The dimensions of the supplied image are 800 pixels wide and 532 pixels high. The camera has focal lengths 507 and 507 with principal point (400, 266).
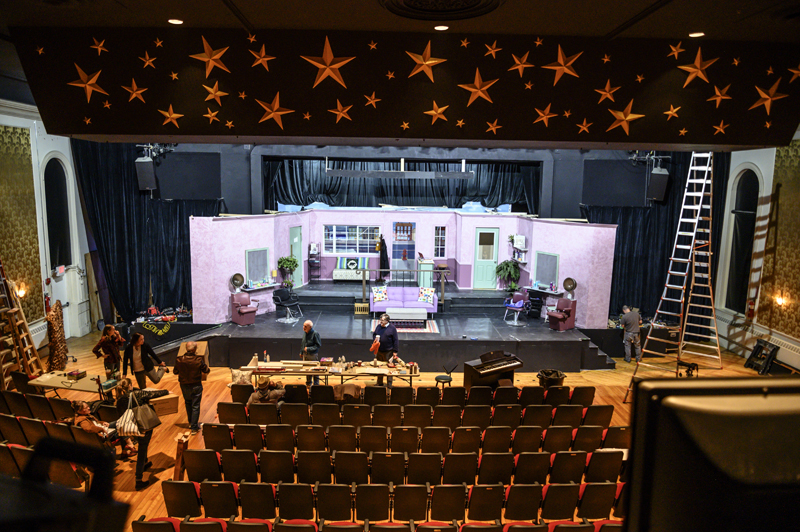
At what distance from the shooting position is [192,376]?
7.29m

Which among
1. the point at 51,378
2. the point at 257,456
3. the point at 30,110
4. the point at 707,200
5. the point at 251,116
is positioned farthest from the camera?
the point at 707,200

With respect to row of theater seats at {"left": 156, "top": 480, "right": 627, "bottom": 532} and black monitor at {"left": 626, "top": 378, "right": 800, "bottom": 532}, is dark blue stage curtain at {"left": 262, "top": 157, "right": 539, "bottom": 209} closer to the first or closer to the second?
row of theater seats at {"left": 156, "top": 480, "right": 627, "bottom": 532}

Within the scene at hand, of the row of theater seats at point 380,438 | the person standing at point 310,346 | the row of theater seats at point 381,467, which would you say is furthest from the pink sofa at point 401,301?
the row of theater seats at point 381,467

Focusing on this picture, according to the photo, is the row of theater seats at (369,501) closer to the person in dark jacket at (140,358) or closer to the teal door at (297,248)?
the person in dark jacket at (140,358)

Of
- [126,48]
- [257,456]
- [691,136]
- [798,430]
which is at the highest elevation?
[126,48]

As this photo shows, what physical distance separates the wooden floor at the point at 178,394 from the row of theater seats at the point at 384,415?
1072mm

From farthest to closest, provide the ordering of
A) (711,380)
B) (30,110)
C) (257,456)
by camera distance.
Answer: (30,110), (257,456), (711,380)

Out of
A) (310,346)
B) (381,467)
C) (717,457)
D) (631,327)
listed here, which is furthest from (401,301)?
(717,457)

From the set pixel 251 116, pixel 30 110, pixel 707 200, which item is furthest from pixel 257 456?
pixel 707 200

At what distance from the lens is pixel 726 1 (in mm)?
3988

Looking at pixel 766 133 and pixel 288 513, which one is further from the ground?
pixel 766 133

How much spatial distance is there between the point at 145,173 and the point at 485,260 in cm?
1005

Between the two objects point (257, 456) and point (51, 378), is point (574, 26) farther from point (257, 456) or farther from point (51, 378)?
point (51, 378)

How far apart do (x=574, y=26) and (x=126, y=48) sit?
415 centimetres
